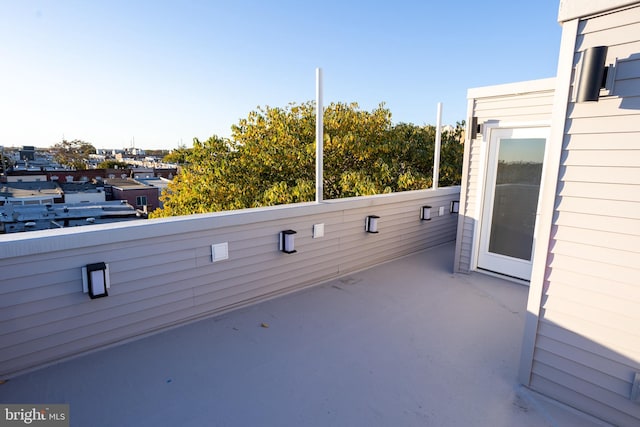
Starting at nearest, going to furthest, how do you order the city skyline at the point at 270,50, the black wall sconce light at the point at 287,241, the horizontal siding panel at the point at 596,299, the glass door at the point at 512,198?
1. the horizontal siding panel at the point at 596,299
2. the black wall sconce light at the point at 287,241
3. the glass door at the point at 512,198
4. the city skyline at the point at 270,50

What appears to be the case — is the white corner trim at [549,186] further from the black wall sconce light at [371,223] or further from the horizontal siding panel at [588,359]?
the black wall sconce light at [371,223]

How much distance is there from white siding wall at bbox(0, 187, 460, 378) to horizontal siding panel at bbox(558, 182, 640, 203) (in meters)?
2.25

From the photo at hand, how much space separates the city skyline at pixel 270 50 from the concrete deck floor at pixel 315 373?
492 centimetres

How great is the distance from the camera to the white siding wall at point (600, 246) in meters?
1.62

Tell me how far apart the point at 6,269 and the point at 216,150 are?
6707 mm

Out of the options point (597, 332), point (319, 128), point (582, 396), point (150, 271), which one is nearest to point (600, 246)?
point (597, 332)

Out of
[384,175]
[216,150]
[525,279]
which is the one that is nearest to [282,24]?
[216,150]

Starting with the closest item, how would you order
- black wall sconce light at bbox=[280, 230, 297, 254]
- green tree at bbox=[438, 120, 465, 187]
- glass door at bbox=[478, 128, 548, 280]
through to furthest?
black wall sconce light at bbox=[280, 230, 297, 254] → glass door at bbox=[478, 128, 548, 280] → green tree at bbox=[438, 120, 465, 187]

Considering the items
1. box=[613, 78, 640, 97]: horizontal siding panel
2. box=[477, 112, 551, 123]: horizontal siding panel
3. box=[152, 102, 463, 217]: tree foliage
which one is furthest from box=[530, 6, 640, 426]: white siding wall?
box=[152, 102, 463, 217]: tree foliage

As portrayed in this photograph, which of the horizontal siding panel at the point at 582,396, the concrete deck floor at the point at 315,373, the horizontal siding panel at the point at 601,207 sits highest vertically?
the horizontal siding panel at the point at 601,207

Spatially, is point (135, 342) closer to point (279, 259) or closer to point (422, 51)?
point (279, 259)

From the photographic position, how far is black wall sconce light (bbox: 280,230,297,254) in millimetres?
3240

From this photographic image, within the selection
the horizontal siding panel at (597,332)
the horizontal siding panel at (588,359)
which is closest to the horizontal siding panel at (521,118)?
the horizontal siding panel at (597,332)

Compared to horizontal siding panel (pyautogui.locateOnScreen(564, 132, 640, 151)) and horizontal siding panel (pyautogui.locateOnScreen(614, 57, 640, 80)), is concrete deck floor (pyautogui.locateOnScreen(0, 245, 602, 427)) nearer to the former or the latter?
horizontal siding panel (pyautogui.locateOnScreen(564, 132, 640, 151))
